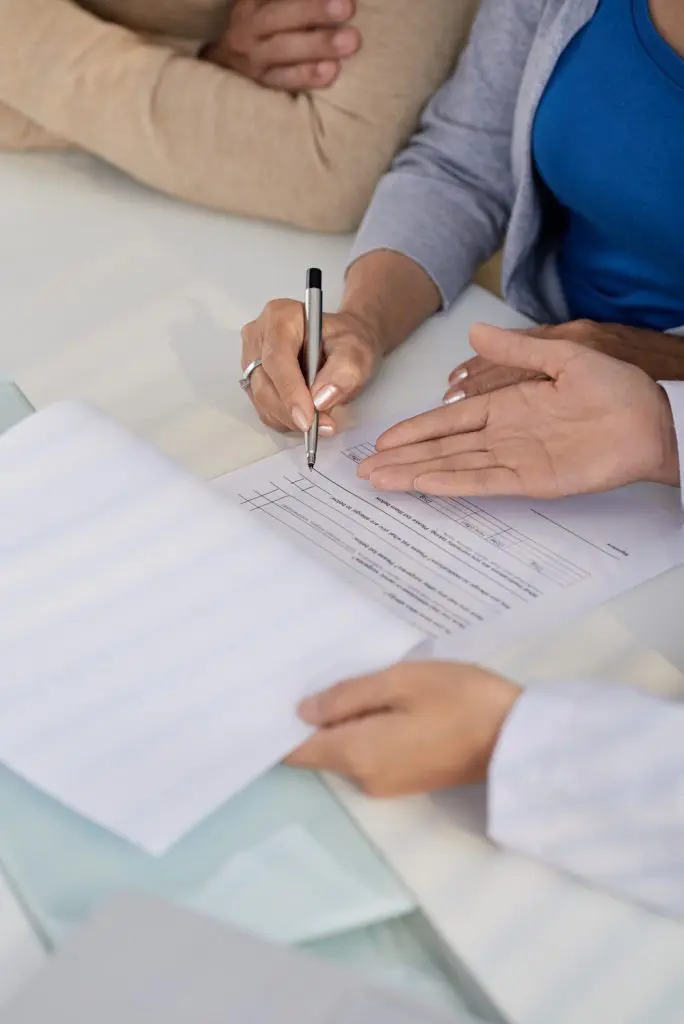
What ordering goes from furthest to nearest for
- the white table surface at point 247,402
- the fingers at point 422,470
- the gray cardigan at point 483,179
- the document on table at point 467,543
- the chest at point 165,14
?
the chest at point 165,14 < the gray cardigan at point 483,179 < the fingers at point 422,470 < the document on table at point 467,543 < the white table surface at point 247,402

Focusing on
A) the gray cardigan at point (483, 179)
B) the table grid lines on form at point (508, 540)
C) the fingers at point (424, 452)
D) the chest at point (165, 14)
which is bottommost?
the table grid lines on form at point (508, 540)

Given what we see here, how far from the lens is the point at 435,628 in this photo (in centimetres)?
68

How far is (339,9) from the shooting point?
1121 mm

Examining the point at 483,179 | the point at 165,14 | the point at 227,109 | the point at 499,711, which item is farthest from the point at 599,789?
the point at 165,14

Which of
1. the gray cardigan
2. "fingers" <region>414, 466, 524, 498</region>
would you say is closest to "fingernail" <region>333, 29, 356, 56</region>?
the gray cardigan

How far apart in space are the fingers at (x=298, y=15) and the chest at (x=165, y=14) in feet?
0.18

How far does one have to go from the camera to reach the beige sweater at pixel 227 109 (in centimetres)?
114

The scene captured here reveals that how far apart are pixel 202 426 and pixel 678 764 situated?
19.8 inches

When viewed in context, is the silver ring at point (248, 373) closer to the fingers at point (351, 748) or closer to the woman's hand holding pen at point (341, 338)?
the woman's hand holding pen at point (341, 338)

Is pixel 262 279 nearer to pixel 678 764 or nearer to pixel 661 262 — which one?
pixel 661 262

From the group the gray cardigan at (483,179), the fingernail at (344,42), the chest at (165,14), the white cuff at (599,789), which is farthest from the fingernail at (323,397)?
the chest at (165,14)

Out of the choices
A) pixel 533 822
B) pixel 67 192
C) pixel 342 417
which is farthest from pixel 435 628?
pixel 67 192

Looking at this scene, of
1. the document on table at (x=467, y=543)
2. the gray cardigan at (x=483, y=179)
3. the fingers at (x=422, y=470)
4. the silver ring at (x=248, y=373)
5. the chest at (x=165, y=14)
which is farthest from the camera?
the chest at (x=165, y=14)

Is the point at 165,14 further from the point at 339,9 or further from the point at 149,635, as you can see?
the point at 149,635
